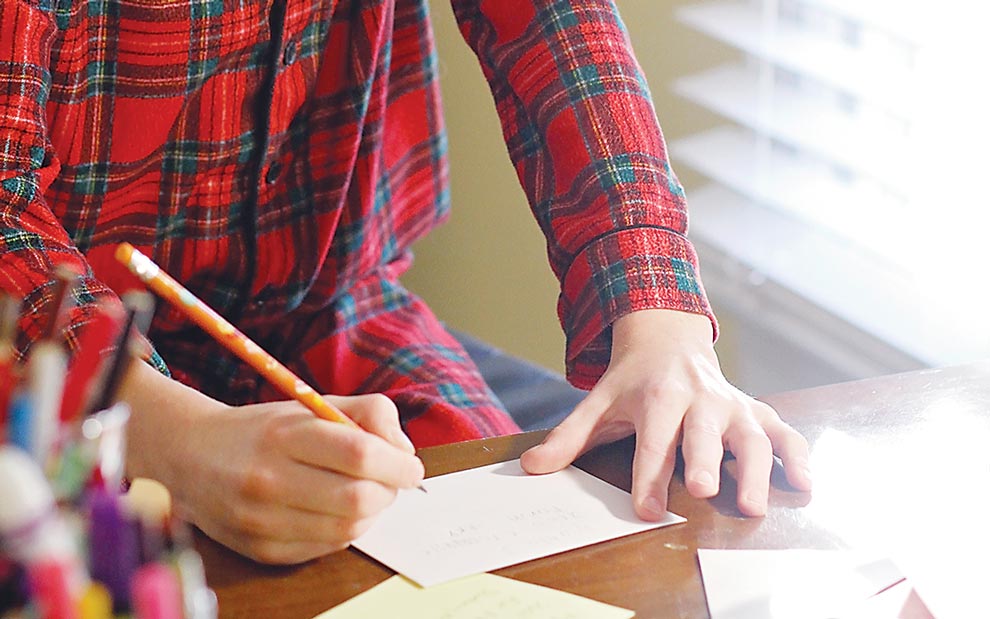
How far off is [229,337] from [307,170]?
523 millimetres

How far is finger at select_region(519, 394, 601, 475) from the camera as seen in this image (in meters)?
0.74

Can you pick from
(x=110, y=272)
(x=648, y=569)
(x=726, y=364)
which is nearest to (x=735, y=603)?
(x=648, y=569)

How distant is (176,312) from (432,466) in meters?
0.38

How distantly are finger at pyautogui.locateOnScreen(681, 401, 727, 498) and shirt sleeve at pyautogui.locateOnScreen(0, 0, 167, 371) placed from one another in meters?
0.33

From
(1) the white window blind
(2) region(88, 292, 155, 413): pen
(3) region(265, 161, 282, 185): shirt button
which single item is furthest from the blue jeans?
(2) region(88, 292, 155, 413): pen

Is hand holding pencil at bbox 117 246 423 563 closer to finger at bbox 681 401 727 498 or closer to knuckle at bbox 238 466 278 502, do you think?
knuckle at bbox 238 466 278 502

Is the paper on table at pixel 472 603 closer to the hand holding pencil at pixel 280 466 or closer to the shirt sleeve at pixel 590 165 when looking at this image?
the hand holding pencil at pixel 280 466

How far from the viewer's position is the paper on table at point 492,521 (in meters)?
0.64

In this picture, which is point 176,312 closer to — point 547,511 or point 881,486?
point 547,511

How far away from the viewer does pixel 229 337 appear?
58cm

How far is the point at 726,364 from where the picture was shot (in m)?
1.60

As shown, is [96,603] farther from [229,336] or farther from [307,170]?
[307,170]

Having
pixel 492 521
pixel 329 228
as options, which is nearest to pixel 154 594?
pixel 492 521

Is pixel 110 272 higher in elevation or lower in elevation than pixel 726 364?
higher
